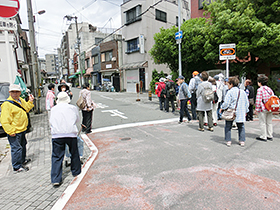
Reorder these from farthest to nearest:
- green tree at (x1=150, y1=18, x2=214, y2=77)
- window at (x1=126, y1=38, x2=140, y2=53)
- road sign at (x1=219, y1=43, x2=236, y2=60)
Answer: window at (x1=126, y1=38, x2=140, y2=53), green tree at (x1=150, y1=18, x2=214, y2=77), road sign at (x1=219, y1=43, x2=236, y2=60)

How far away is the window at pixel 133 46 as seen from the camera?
81.8 ft

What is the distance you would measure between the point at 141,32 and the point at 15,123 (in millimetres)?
22078

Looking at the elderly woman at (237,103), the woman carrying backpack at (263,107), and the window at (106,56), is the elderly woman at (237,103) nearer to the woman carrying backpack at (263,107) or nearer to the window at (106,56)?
the woman carrying backpack at (263,107)

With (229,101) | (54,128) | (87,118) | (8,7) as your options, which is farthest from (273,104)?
(8,7)

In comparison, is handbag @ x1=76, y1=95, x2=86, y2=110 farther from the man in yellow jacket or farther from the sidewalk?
the man in yellow jacket

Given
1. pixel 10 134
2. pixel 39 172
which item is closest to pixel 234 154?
pixel 39 172

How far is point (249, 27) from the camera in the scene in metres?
9.21

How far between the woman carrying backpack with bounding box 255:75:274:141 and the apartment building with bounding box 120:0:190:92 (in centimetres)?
1853

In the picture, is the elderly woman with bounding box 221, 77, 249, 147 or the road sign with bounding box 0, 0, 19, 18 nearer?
the road sign with bounding box 0, 0, 19, 18

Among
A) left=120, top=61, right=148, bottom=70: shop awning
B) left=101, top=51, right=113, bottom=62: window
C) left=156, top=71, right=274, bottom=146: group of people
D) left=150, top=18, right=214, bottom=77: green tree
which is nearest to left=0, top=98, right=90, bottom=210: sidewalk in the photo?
left=156, top=71, right=274, bottom=146: group of people

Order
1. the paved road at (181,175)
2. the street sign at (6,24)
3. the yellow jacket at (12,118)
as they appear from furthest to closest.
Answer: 1. the street sign at (6,24)
2. the yellow jacket at (12,118)
3. the paved road at (181,175)

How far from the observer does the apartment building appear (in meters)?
23.7

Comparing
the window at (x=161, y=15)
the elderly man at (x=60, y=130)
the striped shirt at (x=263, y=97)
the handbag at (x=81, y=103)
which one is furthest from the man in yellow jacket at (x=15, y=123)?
the window at (x=161, y=15)

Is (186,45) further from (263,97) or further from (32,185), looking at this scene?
(32,185)
